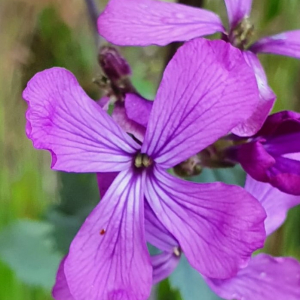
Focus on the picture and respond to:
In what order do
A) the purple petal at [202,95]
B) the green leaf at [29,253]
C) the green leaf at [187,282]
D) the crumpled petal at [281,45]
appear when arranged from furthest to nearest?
the green leaf at [29,253] → the green leaf at [187,282] → the crumpled petal at [281,45] → the purple petal at [202,95]

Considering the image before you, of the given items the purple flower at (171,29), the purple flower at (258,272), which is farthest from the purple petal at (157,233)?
the purple flower at (171,29)

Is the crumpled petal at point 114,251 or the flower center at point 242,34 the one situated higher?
the flower center at point 242,34

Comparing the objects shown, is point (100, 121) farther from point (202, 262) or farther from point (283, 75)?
point (283, 75)

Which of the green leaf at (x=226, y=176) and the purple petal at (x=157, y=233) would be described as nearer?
the purple petal at (x=157, y=233)

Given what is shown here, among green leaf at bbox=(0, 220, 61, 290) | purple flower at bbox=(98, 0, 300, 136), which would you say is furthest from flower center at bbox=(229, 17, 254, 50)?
green leaf at bbox=(0, 220, 61, 290)

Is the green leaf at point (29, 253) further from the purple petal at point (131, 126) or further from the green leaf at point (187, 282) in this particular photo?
the purple petal at point (131, 126)

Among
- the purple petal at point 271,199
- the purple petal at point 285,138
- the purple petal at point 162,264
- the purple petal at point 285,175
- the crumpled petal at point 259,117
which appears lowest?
the purple petal at point 162,264
